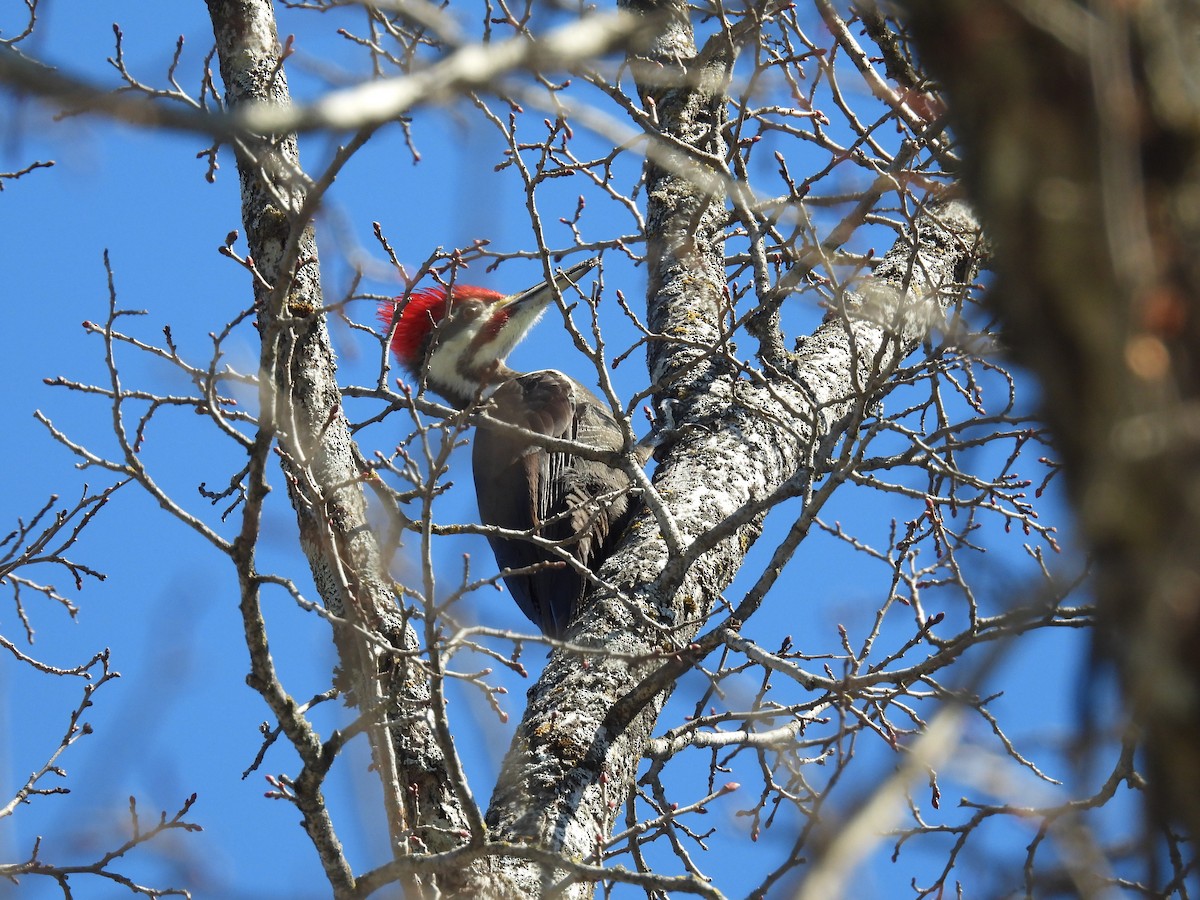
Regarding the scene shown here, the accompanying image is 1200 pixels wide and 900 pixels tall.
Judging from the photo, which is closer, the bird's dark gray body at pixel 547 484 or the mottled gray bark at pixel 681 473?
the mottled gray bark at pixel 681 473

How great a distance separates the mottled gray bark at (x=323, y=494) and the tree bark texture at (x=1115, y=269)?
118cm

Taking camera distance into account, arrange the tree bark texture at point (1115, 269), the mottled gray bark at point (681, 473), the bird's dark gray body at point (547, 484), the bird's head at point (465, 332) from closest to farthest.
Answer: the tree bark texture at point (1115, 269) → the mottled gray bark at point (681, 473) → the bird's dark gray body at point (547, 484) → the bird's head at point (465, 332)

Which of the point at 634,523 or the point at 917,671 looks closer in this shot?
the point at 917,671

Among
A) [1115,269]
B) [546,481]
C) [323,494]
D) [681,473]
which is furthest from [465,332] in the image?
[1115,269]

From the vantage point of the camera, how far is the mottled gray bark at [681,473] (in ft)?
9.29

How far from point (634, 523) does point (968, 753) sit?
2.96 metres

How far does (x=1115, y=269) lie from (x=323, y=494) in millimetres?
2017

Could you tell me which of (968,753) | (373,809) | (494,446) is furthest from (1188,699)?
(494,446)

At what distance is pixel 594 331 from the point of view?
3.16m

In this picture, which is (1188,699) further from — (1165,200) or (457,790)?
(457,790)

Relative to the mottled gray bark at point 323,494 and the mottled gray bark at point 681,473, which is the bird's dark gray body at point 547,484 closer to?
the mottled gray bark at point 681,473

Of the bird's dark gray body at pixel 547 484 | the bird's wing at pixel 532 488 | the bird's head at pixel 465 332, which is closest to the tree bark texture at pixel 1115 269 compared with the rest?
the bird's dark gray body at pixel 547 484

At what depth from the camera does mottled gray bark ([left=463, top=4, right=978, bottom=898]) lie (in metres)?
2.83

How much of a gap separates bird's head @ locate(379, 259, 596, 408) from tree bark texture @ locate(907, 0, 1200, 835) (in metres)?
5.61
